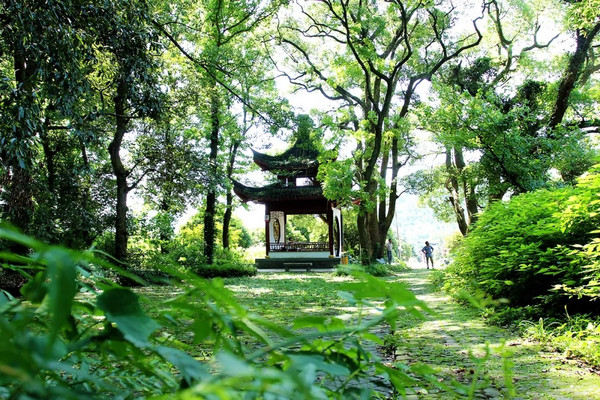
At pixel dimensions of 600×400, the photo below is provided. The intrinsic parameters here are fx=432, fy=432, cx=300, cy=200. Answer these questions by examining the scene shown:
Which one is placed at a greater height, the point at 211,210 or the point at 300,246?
the point at 211,210

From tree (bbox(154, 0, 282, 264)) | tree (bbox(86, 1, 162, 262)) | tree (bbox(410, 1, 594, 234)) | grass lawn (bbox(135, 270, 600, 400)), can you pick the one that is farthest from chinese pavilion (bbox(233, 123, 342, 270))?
grass lawn (bbox(135, 270, 600, 400))

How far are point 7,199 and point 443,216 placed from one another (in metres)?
21.6

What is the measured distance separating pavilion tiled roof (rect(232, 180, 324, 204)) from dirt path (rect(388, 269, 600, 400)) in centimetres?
1397

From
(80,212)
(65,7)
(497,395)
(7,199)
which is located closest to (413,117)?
(80,212)

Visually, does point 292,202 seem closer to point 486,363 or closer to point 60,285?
point 486,363

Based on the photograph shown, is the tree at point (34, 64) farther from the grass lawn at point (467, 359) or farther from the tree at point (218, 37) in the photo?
the tree at point (218, 37)

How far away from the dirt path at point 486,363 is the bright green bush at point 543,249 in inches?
19.3

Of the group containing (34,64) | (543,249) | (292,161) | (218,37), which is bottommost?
(543,249)

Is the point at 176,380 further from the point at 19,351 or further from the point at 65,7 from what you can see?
the point at 65,7

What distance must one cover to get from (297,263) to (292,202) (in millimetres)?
3033

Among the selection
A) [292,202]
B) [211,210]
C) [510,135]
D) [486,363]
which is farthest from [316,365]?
[292,202]

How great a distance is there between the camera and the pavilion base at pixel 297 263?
1773cm

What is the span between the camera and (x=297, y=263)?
17984mm

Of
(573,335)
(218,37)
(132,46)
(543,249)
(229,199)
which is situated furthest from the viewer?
(229,199)
